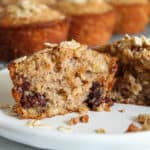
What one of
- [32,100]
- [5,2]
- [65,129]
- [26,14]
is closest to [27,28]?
[26,14]

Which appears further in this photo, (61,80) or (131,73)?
(131,73)

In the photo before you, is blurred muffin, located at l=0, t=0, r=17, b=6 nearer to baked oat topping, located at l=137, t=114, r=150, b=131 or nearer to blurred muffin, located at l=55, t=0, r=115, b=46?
blurred muffin, located at l=55, t=0, r=115, b=46

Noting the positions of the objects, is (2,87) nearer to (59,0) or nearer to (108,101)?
(108,101)

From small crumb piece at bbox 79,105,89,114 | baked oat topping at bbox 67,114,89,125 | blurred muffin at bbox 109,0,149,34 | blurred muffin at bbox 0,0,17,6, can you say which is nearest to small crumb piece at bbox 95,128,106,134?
baked oat topping at bbox 67,114,89,125

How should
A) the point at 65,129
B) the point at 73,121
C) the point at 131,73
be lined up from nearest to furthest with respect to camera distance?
the point at 65,129 → the point at 73,121 → the point at 131,73

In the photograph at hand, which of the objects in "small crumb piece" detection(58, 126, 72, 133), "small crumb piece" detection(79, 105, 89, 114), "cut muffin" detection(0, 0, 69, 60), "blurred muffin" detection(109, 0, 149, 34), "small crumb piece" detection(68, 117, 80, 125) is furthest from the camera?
"blurred muffin" detection(109, 0, 149, 34)

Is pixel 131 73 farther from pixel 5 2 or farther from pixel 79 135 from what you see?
pixel 5 2

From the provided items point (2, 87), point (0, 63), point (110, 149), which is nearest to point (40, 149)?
point (110, 149)
